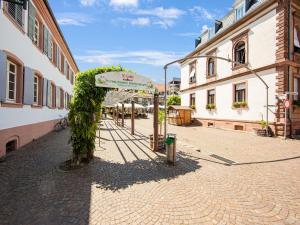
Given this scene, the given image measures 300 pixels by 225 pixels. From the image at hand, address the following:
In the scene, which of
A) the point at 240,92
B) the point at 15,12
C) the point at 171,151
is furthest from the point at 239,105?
the point at 15,12

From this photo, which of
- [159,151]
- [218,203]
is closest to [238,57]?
[159,151]

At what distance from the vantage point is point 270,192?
179 inches

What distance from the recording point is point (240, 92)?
56.2 feet

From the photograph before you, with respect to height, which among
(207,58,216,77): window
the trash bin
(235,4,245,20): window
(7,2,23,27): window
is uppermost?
(235,4,245,20): window

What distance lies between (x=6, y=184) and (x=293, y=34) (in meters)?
17.0

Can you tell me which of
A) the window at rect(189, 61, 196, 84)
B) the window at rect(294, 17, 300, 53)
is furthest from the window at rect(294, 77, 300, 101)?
the window at rect(189, 61, 196, 84)

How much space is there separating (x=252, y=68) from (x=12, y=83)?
49.6 feet

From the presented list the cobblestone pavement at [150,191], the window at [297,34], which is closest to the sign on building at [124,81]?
the cobblestone pavement at [150,191]

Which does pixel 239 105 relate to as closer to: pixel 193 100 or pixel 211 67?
pixel 211 67

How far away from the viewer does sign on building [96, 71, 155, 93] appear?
6.22 meters

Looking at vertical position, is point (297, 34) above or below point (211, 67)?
above

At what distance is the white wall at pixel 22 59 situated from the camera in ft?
23.8

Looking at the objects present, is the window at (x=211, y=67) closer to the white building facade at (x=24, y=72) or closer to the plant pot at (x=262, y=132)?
the plant pot at (x=262, y=132)

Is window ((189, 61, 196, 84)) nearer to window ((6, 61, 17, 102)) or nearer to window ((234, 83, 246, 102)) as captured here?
window ((234, 83, 246, 102))
